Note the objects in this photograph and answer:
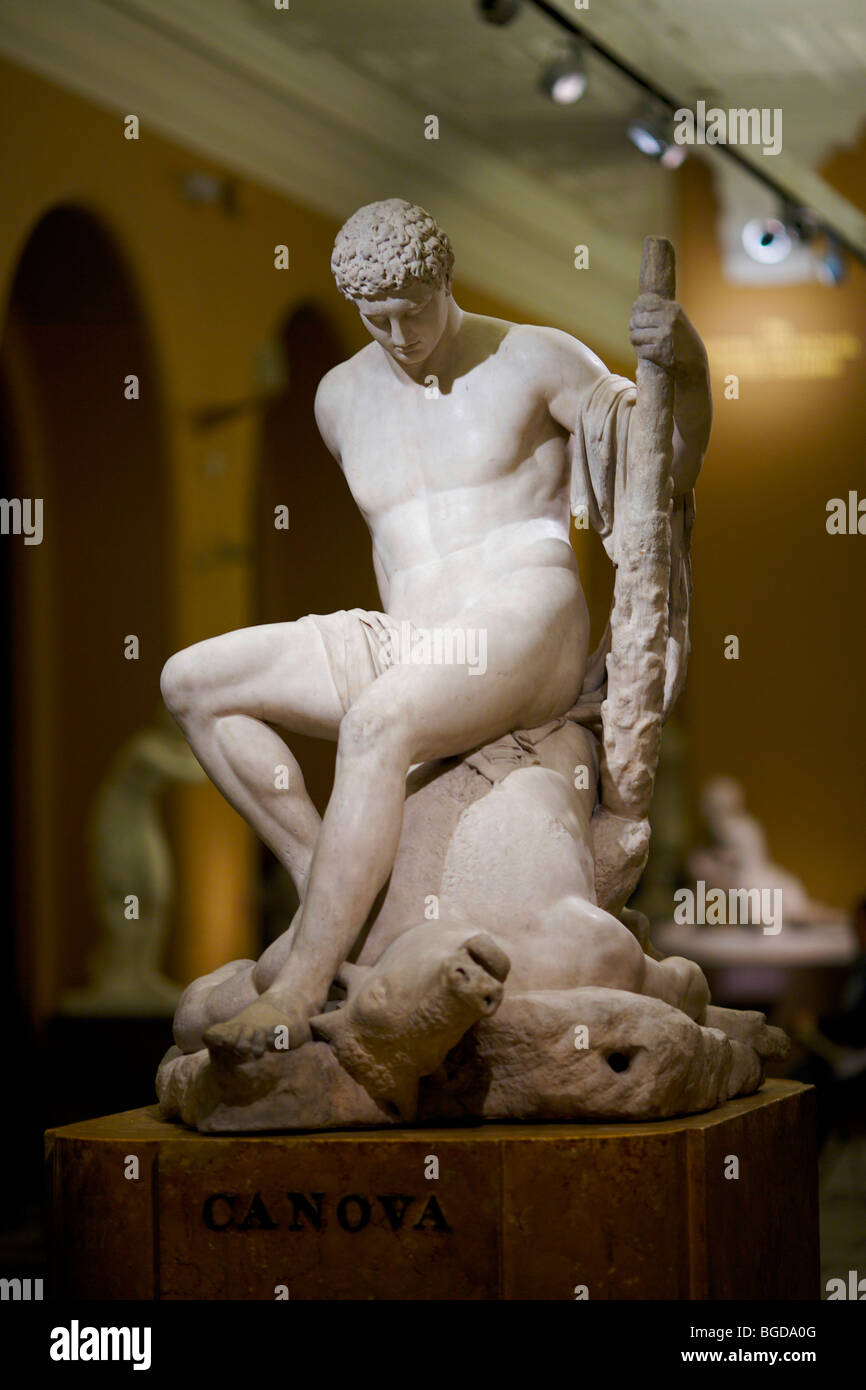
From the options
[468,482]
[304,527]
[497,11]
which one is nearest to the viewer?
[468,482]

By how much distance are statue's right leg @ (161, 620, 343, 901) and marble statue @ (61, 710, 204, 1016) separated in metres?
4.20

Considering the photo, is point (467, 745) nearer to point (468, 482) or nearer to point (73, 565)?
point (468, 482)

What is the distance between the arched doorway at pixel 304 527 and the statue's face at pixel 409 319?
5234 mm

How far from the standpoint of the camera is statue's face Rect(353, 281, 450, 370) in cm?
446

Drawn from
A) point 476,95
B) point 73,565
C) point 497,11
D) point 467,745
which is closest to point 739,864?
point 73,565

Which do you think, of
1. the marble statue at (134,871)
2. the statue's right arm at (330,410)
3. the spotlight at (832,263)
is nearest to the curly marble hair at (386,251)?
the statue's right arm at (330,410)

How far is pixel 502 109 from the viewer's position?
33.9 ft

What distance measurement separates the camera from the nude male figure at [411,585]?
13.8 ft

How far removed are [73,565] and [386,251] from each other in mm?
4817

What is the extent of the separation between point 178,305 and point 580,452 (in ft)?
14.7

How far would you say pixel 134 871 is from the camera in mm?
8688

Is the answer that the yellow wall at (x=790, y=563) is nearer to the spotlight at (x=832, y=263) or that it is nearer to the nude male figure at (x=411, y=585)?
the spotlight at (x=832, y=263)

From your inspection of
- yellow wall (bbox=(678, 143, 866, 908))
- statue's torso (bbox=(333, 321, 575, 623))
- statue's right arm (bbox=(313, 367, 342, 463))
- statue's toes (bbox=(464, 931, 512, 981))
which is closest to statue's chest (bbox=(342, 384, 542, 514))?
statue's torso (bbox=(333, 321, 575, 623))
